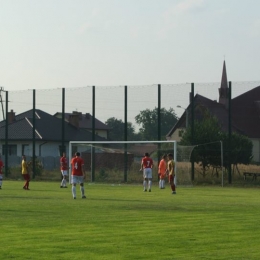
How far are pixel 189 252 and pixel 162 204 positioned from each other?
12320 mm

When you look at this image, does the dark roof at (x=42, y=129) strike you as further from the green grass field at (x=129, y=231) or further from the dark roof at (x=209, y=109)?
the green grass field at (x=129, y=231)

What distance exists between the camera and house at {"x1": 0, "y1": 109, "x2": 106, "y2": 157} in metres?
69.2

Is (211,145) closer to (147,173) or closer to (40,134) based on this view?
(147,173)

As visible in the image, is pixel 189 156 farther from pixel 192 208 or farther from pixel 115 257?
pixel 115 257

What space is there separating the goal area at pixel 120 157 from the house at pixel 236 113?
406cm

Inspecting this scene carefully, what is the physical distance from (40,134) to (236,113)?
28.4m

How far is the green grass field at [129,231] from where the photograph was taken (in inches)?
503

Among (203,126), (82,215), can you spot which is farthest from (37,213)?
(203,126)

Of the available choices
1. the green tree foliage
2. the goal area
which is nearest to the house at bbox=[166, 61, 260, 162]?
the green tree foliage

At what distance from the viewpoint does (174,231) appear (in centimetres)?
1608

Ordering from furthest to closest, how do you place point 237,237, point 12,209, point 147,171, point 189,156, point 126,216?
point 189,156 < point 147,171 < point 12,209 < point 126,216 < point 237,237

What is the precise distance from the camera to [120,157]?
46844mm

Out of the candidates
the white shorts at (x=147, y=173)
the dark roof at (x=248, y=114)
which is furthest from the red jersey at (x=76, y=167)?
the dark roof at (x=248, y=114)

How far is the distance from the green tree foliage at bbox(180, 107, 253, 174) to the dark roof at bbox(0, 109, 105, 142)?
20943 mm
